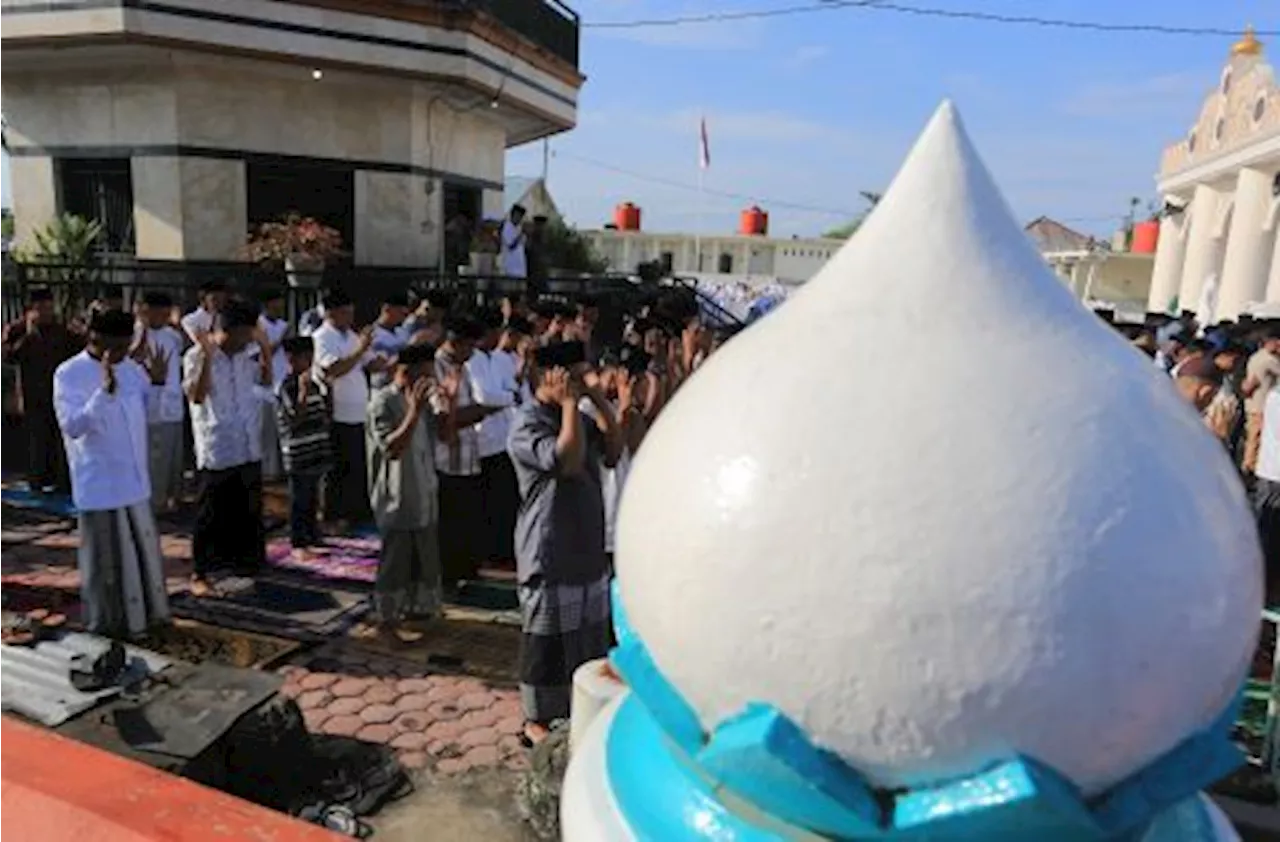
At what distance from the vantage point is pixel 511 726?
14.9 feet

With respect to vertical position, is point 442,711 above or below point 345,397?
below

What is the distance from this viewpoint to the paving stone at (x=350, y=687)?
4.79 metres

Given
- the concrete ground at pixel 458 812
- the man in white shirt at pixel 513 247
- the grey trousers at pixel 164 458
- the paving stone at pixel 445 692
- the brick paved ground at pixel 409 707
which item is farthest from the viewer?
the man in white shirt at pixel 513 247

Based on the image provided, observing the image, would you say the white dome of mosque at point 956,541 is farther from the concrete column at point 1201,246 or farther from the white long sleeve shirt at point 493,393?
the concrete column at point 1201,246

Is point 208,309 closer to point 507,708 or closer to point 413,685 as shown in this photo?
point 413,685

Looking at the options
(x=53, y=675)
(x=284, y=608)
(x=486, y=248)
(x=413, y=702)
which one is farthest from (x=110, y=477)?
(x=486, y=248)

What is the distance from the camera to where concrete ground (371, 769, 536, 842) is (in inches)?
147

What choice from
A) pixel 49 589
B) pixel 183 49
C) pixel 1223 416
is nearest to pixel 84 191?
pixel 183 49

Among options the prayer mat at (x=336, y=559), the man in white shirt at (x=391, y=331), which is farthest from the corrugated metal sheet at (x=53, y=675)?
the man in white shirt at (x=391, y=331)

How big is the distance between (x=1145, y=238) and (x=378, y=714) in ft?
142

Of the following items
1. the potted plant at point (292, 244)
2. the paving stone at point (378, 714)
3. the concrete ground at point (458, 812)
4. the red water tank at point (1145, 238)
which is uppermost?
the red water tank at point (1145, 238)

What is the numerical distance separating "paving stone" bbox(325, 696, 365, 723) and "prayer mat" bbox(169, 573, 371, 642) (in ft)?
2.40

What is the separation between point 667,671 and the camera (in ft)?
3.72

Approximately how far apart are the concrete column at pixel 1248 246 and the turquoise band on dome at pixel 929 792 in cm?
1930
